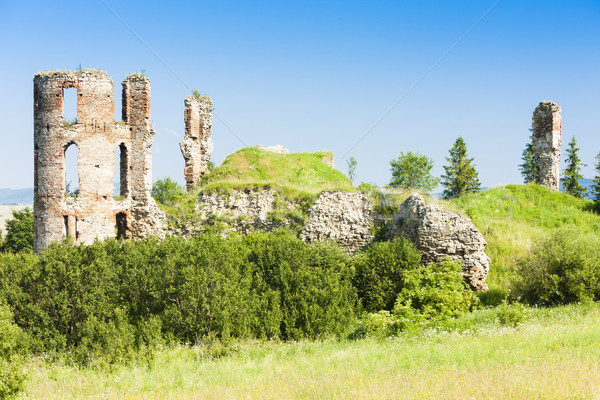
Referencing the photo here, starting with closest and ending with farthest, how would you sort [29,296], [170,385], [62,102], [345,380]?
[345,380] < [170,385] < [29,296] < [62,102]

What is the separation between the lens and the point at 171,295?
15.7 m

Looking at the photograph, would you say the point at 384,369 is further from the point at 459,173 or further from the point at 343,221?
the point at 459,173

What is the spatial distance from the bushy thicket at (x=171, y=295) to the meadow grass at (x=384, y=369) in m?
0.85

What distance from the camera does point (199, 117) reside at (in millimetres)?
25859

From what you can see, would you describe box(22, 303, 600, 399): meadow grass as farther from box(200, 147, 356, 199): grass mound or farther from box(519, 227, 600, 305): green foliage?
box(200, 147, 356, 199): grass mound

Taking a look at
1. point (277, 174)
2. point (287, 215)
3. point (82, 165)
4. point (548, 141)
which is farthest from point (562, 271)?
point (82, 165)

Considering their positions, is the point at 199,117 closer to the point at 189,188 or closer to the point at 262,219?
the point at 189,188

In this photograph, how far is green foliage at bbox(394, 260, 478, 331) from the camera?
14.8 metres

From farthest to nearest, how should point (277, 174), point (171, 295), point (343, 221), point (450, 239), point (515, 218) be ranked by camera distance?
point (277, 174) → point (515, 218) → point (343, 221) → point (450, 239) → point (171, 295)

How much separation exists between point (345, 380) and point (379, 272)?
29.6ft

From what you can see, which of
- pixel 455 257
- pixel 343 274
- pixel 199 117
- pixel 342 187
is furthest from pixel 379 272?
pixel 199 117

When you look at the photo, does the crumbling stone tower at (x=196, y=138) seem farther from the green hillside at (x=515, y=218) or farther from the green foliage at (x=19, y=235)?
the green foliage at (x=19, y=235)

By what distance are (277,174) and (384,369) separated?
1823cm

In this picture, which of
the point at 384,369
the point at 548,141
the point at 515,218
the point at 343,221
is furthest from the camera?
the point at 548,141
